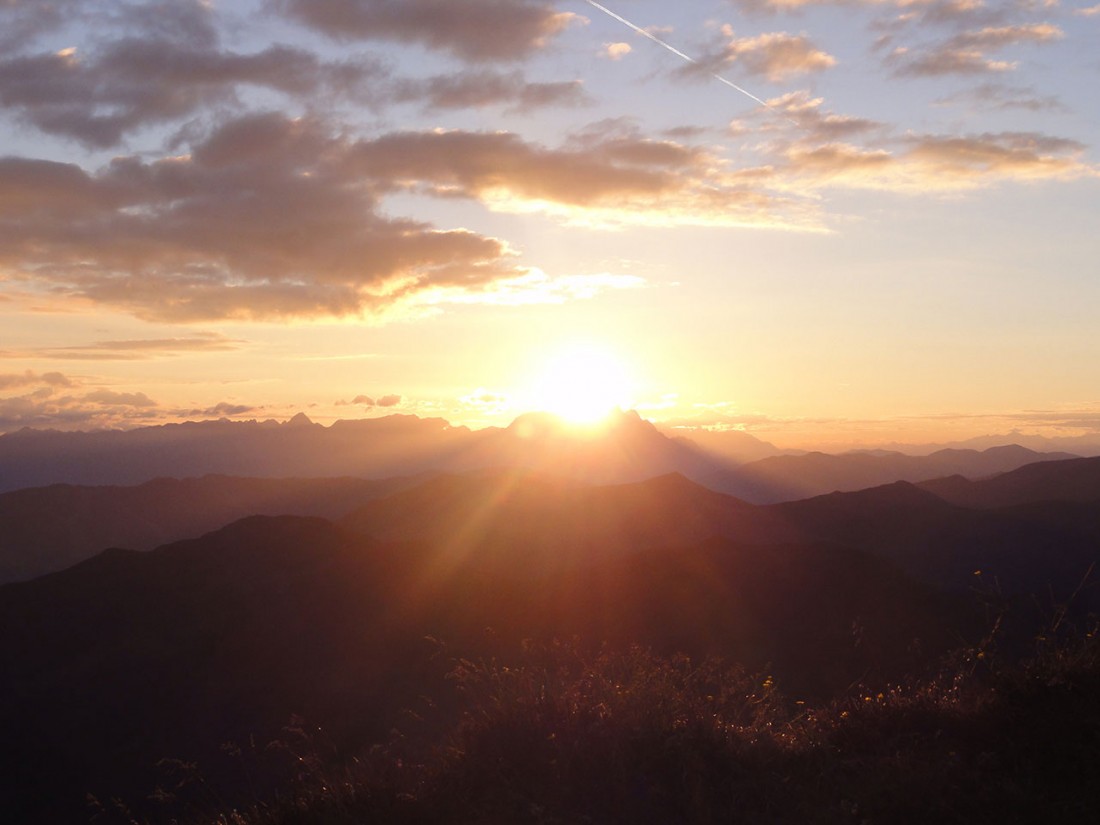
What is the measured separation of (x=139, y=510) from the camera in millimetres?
99000

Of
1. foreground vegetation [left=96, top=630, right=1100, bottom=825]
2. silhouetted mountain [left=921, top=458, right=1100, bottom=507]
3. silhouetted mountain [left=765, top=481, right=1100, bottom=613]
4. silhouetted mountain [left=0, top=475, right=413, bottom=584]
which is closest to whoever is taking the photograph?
foreground vegetation [left=96, top=630, right=1100, bottom=825]

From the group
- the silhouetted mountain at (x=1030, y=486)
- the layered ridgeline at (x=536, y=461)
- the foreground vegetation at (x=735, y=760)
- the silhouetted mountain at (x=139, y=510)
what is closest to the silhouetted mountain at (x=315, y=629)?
the foreground vegetation at (x=735, y=760)

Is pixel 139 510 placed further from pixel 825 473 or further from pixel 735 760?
pixel 825 473

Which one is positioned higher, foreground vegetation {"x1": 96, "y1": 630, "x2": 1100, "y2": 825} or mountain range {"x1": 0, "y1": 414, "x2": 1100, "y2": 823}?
foreground vegetation {"x1": 96, "y1": 630, "x2": 1100, "y2": 825}

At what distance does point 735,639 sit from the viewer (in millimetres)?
32812

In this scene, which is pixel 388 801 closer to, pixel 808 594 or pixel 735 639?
pixel 735 639

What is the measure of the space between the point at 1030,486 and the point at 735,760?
8223cm

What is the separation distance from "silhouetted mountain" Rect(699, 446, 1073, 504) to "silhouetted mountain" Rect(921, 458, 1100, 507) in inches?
2296

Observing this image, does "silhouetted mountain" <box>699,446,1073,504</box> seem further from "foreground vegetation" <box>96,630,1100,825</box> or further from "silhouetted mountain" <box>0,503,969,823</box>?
"foreground vegetation" <box>96,630,1100,825</box>

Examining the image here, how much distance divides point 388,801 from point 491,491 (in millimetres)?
69936

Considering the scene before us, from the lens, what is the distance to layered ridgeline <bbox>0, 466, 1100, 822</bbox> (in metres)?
25.7

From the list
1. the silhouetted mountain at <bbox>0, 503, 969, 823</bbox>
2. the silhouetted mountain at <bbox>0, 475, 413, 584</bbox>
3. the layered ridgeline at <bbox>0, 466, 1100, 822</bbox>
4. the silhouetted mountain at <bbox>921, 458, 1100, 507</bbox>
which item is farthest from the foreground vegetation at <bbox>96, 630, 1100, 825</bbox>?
the silhouetted mountain at <bbox>0, 475, 413, 584</bbox>

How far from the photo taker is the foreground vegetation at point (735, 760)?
16.3ft

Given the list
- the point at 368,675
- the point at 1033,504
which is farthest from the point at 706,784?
the point at 1033,504
